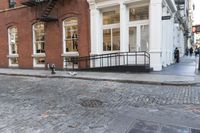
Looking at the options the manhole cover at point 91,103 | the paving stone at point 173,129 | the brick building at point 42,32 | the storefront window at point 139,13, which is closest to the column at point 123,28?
the storefront window at point 139,13

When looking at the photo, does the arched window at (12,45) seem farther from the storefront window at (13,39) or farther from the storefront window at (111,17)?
the storefront window at (111,17)

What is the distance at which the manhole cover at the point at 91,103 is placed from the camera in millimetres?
7141

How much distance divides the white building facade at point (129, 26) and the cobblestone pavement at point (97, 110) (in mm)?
6206

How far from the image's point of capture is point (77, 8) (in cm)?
1778

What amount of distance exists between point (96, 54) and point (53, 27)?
15.5 ft

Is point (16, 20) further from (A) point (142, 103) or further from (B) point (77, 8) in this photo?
(A) point (142, 103)

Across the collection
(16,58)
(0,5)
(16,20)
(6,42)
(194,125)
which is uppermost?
(0,5)

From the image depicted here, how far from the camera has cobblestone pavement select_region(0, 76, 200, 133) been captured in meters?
5.19

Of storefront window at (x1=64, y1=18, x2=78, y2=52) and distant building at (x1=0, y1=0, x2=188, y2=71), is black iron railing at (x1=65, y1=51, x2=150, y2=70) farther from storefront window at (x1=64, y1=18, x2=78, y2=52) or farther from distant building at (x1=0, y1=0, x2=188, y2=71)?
storefront window at (x1=64, y1=18, x2=78, y2=52)

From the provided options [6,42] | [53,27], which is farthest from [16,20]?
[53,27]

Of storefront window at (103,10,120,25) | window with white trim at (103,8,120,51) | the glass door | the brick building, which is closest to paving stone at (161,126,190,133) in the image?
the glass door

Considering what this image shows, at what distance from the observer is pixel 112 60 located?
16.8 m

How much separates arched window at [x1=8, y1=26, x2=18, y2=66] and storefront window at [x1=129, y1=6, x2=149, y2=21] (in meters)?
11.6

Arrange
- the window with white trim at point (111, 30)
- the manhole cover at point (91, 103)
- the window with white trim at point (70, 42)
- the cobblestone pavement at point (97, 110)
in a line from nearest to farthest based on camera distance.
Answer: the cobblestone pavement at point (97, 110) < the manhole cover at point (91, 103) < the window with white trim at point (111, 30) < the window with white trim at point (70, 42)
